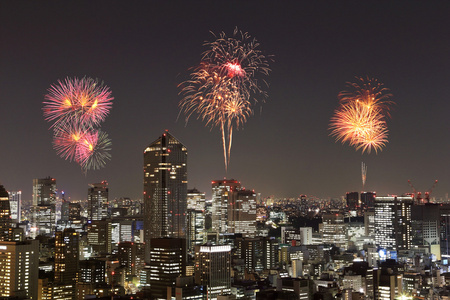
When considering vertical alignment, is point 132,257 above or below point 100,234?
below

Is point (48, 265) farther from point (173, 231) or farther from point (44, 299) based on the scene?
point (173, 231)

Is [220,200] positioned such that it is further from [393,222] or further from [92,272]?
[92,272]

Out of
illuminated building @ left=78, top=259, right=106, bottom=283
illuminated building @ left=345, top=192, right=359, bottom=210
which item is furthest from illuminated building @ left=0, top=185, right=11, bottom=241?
illuminated building @ left=345, top=192, right=359, bottom=210

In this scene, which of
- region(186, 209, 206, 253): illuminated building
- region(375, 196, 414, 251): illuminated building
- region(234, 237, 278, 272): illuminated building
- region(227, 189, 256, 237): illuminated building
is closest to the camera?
region(234, 237, 278, 272): illuminated building

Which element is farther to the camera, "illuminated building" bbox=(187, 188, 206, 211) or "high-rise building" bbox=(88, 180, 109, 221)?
"high-rise building" bbox=(88, 180, 109, 221)

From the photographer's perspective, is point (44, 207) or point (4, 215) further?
point (44, 207)

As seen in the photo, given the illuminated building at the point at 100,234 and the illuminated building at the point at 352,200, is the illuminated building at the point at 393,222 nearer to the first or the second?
the illuminated building at the point at 352,200

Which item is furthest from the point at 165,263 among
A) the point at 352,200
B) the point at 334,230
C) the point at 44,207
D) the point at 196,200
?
the point at 352,200

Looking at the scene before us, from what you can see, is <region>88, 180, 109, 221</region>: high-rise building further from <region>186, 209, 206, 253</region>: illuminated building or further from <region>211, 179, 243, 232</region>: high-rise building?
<region>186, 209, 206, 253</region>: illuminated building
